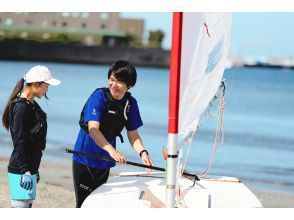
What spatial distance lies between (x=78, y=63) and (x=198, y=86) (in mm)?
46671

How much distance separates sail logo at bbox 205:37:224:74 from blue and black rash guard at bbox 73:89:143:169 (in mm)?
418

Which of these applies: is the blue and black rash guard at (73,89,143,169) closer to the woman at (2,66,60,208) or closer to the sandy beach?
the woman at (2,66,60,208)

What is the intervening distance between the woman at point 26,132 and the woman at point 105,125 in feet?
0.87

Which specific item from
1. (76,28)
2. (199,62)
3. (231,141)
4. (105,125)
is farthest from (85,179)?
(76,28)

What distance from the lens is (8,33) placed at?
163 feet

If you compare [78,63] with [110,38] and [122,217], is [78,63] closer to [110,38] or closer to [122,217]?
[110,38]

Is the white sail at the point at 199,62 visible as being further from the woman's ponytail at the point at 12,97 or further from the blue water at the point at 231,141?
the blue water at the point at 231,141

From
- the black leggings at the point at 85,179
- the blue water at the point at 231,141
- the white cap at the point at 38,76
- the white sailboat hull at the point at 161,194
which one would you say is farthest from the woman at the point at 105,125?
the blue water at the point at 231,141

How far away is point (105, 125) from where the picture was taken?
3932mm

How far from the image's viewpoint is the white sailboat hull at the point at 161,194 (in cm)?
379

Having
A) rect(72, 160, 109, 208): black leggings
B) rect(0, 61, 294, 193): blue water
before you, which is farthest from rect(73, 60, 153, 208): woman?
rect(0, 61, 294, 193): blue water

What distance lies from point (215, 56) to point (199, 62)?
38 centimetres

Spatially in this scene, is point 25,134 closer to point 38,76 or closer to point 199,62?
point 38,76
